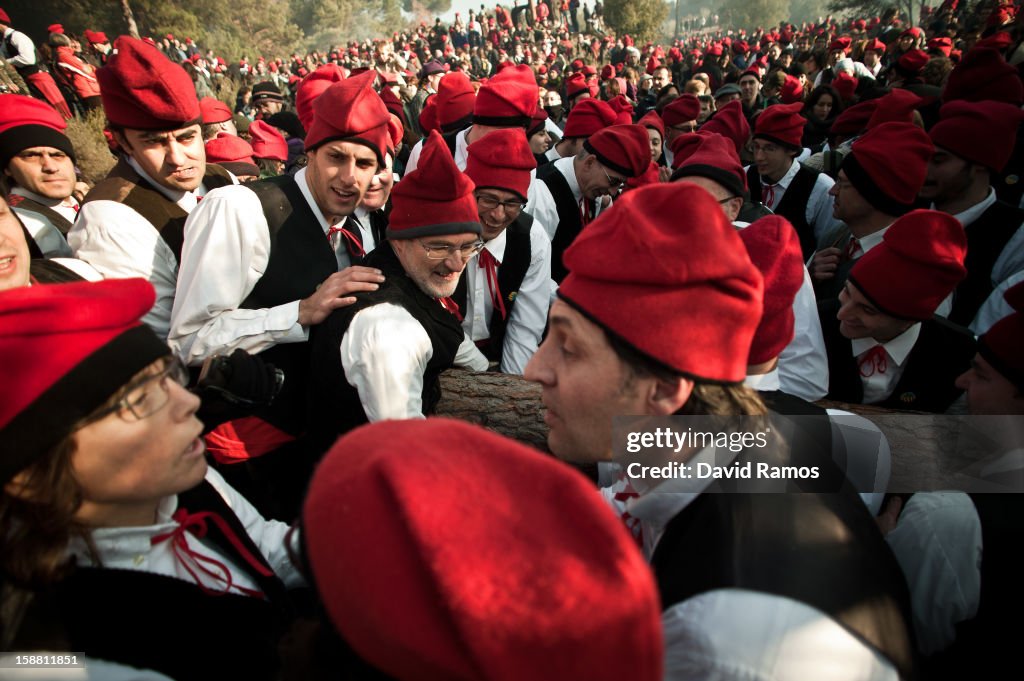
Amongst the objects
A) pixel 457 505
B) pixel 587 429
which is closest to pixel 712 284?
pixel 587 429

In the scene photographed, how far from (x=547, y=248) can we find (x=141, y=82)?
2.52 m

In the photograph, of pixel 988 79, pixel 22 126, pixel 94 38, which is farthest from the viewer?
pixel 94 38

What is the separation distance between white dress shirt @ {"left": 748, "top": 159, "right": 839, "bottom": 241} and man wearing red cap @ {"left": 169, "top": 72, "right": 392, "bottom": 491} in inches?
157

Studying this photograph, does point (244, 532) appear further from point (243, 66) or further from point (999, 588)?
point (243, 66)

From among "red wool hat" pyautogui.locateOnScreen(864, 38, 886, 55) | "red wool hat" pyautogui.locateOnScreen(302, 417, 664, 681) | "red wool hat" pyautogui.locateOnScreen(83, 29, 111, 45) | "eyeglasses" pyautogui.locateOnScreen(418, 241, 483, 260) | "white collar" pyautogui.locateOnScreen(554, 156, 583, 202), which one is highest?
"red wool hat" pyautogui.locateOnScreen(83, 29, 111, 45)

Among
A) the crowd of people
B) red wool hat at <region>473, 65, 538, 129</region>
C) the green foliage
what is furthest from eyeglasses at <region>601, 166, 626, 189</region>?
the green foliage

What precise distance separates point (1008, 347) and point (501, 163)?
2.73 meters

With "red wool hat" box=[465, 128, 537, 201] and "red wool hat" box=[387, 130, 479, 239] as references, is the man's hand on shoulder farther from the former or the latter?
"red wool hat" box=[465, 128, 537, 201]

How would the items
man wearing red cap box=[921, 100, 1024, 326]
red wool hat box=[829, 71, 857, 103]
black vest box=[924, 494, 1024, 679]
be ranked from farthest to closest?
red wool hat box=[829, 71, 857, 103], man wearing red cap box=[921, 100, 1024, 326], black vest box=[924, 494, 1024, 679]

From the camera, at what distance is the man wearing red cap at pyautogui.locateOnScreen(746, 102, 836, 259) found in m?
4.87

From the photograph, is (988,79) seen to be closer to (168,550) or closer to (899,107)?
(899,107)

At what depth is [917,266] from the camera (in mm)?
2541

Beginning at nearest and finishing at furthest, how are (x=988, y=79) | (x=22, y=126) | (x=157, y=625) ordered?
(x=157, y=625) < (x=22, y=126) < (x=988, y=79)

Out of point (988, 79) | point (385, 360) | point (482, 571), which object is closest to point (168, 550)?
point (385, 360)
